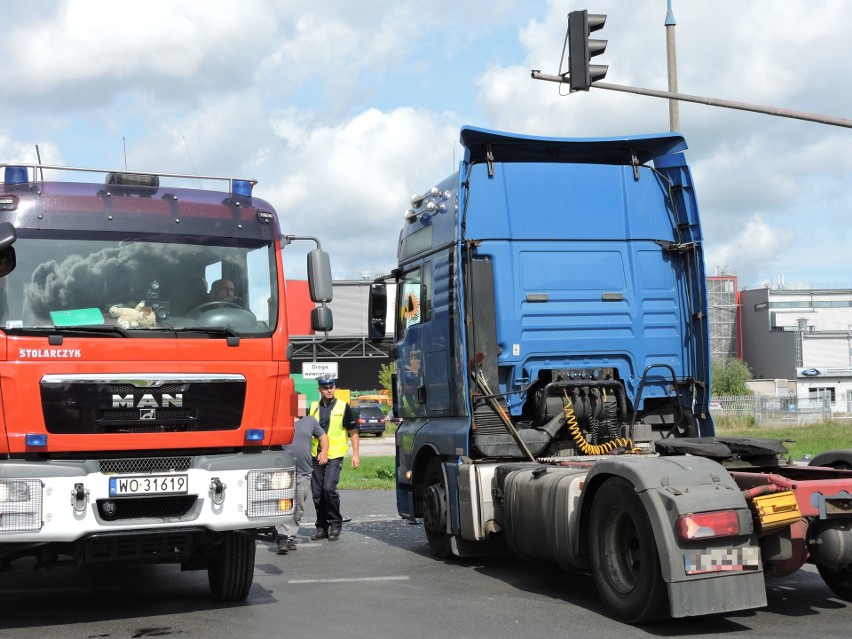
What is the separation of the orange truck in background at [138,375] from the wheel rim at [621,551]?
2.19 m

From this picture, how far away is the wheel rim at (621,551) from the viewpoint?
701cm

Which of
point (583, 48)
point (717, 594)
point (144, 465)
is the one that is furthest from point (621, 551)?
point (583, 48)

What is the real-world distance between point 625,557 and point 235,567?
2.83 meters

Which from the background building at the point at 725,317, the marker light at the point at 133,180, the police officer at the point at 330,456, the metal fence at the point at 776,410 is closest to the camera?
the marker light at the point at 133,180

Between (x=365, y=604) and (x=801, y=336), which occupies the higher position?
(x=801, y=336)

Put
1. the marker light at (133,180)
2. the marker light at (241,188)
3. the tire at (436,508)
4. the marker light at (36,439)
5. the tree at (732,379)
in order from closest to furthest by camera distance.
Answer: the marker light at (36,439) < the marker light at (133,180) < the marker light at (241,188) < the tire at (436,508) < the tree at (732,379)

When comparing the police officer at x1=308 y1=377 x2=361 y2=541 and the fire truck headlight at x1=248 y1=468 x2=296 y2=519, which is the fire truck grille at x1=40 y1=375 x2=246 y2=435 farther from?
the police officer at x1=308 y1=377 x2=361 y2=541

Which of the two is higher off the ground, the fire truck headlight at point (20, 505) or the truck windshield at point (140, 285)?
the truck windshield at point (140, 285)

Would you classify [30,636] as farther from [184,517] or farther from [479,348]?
[479,348]

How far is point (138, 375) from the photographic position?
23.2 feet

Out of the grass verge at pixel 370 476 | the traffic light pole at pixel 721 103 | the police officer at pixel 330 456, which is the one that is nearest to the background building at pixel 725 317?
the grass verge at pixel 370 476

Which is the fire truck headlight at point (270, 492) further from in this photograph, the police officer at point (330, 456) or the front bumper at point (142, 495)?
the police officer at point (330, 456)

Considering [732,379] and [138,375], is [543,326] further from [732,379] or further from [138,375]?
[732,379]

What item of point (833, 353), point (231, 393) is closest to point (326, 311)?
point (231, 393)
